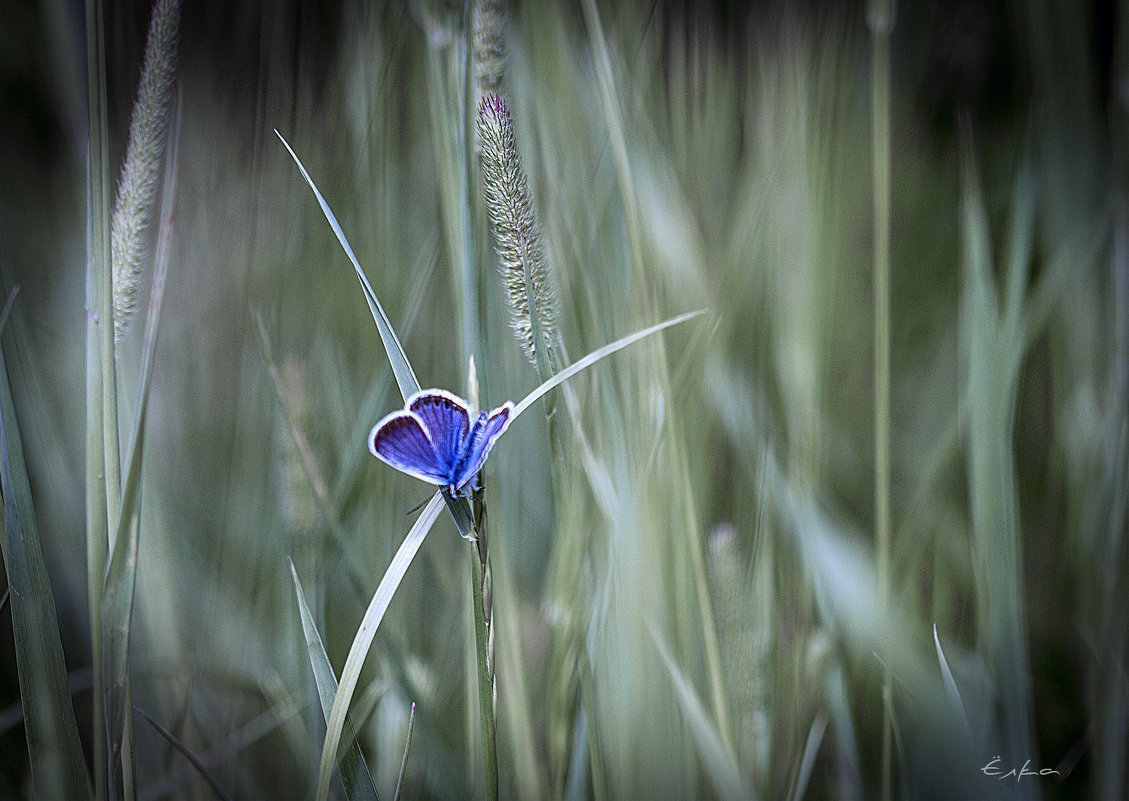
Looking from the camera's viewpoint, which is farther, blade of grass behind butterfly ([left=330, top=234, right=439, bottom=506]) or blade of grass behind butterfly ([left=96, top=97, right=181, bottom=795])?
blade of grass behind butterfly ([left=330, top=234, right=439, bottom=506])

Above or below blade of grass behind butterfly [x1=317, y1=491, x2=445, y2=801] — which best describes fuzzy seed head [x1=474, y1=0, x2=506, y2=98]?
above

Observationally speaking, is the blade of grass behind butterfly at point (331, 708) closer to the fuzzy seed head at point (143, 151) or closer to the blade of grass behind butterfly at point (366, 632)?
the blade of grass behind butterfly at point (366, 632)

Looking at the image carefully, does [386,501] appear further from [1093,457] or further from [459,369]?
[1093,457]

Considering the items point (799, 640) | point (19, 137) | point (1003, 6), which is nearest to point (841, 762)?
point (799, 640)

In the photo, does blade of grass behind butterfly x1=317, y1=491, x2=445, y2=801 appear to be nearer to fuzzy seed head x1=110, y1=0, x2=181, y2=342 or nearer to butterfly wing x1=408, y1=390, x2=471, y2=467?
butterfly wing x1=408, y1=390, x2=471, y2=467

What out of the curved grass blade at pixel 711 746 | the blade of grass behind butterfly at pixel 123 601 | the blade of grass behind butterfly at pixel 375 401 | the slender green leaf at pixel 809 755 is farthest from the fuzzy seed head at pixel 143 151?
the slender green leaf at pixel 809 755

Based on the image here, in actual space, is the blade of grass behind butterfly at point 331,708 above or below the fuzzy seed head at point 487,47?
below
